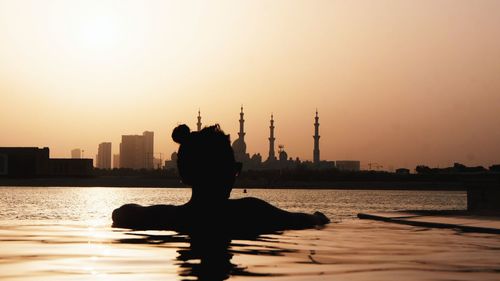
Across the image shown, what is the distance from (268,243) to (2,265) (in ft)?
17.8

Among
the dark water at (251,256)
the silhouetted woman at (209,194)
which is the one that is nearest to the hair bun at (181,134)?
the silhouetted woman at (209,194)

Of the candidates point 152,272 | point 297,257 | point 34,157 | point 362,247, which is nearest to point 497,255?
point 362,247

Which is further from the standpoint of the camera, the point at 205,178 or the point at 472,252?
the point at 205,178

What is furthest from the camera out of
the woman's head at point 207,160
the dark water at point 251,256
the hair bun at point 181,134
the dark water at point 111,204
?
the dark water at point 111,204

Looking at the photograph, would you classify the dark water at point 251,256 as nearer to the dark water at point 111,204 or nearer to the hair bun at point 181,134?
the hair bun at point 181,134

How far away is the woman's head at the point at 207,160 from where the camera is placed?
731 inches

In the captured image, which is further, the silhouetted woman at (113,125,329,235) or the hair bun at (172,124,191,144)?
the hair bun at (172,124,191,144)

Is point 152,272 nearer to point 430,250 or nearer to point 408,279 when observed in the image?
point 408,279

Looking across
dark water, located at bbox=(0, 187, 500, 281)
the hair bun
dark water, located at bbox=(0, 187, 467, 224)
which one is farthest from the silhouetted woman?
dark water, located at bbox=(0, 187, 467, 224)

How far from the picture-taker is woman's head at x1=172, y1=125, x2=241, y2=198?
18.6m

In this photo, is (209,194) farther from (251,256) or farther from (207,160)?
(251,256)

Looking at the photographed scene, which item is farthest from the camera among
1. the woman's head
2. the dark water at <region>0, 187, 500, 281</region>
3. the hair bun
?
the hair bun

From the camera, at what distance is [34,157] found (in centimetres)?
17575

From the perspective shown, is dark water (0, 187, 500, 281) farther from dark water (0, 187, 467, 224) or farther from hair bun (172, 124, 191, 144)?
dark water (0, 187, 467, 224)
